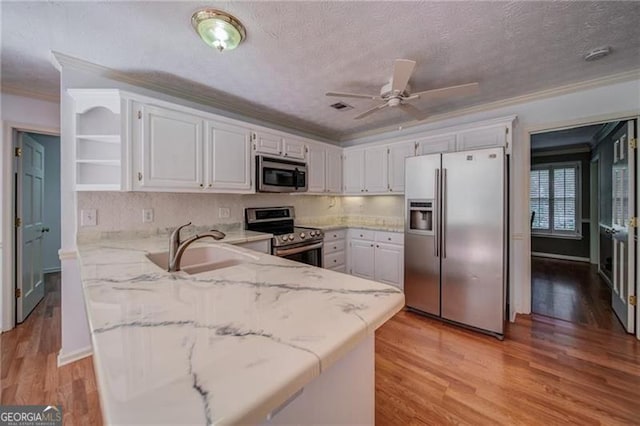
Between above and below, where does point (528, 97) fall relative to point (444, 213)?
above

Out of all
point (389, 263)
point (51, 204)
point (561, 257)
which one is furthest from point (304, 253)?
point (561, 257)

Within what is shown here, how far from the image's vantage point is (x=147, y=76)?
244 centimetres

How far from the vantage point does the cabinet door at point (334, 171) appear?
4047mm

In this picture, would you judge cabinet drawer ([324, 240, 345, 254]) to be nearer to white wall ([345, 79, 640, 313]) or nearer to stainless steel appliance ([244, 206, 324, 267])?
stainless steel appliance ([244, 206, 324, 267])

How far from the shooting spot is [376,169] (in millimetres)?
3879

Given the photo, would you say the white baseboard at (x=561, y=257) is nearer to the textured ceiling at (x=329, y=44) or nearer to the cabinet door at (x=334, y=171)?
the textured ceiling at (x=329, y=44)

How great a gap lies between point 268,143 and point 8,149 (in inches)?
98.7

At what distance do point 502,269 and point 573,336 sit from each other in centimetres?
93

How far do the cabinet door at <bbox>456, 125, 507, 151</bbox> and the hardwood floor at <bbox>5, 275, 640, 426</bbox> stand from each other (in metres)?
1.96

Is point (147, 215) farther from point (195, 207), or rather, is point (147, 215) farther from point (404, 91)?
point (404, 91)

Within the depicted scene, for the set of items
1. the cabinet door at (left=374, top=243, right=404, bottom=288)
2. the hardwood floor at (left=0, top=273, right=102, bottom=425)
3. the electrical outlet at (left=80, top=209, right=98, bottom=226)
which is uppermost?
the electrical outlet at (left=80, top=209, right=98, bottom=226)

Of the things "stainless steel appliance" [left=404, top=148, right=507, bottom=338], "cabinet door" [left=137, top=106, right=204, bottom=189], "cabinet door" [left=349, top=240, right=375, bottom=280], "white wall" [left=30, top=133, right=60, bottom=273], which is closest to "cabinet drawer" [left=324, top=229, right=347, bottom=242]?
"cabinet door" [left=349, top=240, right=375, bottom=280]

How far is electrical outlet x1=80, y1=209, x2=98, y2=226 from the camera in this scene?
7.38 feet

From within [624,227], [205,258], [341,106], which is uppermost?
[341,106]
